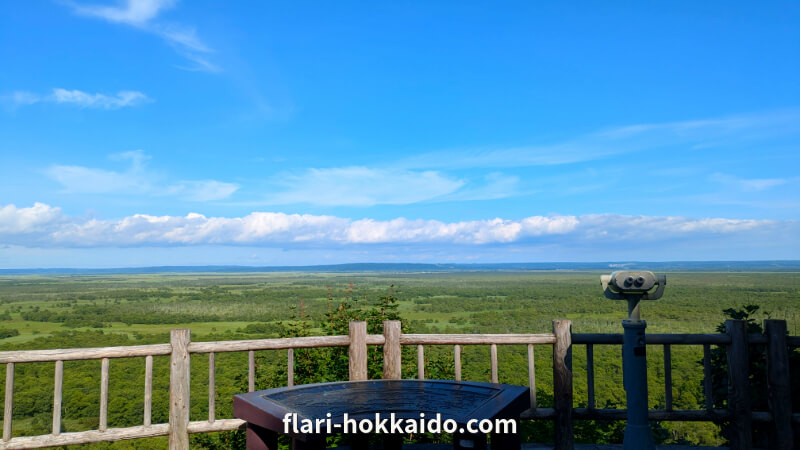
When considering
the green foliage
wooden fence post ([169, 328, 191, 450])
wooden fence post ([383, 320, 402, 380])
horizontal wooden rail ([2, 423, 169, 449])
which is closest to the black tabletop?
wooden fence post ([383, 320, 402, 380])

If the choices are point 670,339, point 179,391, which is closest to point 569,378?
point 670,339

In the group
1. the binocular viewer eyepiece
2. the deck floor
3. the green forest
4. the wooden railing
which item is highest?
the binocular viewer eyepiece

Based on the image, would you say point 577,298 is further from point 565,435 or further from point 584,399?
point 565,435

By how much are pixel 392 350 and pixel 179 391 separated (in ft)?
5.88

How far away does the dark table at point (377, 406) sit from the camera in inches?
109

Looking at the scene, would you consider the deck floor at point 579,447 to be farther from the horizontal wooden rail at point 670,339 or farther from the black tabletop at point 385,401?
the black tabletop at point 385,401

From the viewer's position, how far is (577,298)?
61.1 metres

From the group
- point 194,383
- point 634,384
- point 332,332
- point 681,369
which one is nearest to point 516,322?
point 681,369

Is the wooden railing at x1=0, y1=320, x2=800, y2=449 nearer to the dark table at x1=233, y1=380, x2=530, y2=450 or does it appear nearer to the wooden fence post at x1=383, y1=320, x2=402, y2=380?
the wooden fence post at x1=383, y1=320, x2=402, y2=380

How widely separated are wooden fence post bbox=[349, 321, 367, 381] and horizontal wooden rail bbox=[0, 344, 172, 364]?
59.3 inches

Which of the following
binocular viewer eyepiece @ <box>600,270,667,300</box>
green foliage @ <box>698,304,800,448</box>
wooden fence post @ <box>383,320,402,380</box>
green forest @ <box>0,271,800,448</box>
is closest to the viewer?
binocular viewer eyepiece @ <box>600,270,667,300</box>

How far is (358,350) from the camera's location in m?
4.60

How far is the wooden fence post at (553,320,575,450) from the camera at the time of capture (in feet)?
14.2

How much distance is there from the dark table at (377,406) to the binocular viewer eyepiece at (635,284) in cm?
102
